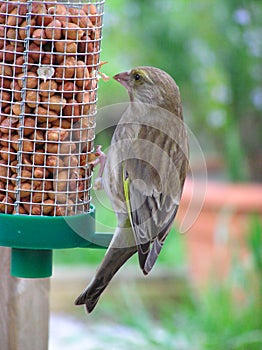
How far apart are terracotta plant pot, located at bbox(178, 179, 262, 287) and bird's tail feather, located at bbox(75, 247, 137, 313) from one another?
2.71 metres

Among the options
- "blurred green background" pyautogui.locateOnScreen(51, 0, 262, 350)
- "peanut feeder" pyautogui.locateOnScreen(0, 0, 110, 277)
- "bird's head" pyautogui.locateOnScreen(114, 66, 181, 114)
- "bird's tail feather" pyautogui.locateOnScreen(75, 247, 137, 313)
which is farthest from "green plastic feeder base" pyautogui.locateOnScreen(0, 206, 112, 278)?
"blurred green background" pyautogui.locateOnScreen(51, 0, 262, 350)

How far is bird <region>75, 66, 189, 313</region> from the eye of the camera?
3.44 m

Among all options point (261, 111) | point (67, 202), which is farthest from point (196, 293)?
point (67, 202)

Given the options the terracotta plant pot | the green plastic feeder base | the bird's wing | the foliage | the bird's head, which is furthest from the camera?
the foliage

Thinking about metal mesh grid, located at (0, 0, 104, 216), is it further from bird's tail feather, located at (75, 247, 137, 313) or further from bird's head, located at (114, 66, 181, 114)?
bird's head, located at (114, 66, 181, 114)

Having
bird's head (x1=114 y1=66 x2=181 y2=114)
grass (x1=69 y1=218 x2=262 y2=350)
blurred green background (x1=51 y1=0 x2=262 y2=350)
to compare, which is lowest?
grass (x1=69 y1=218 x2=262 y2=350)

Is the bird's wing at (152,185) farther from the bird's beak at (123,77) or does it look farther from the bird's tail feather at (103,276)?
the bird's beak at (123,77)

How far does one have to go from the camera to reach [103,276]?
345cm

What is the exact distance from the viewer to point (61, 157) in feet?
11.3

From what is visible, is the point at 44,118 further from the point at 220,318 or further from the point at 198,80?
the point at 198,80

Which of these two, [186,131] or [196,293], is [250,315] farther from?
[186,131]

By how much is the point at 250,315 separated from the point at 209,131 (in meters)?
2.22

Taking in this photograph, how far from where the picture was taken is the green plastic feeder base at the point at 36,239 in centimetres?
321

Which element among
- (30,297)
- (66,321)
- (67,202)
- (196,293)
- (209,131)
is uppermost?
(67,202)
